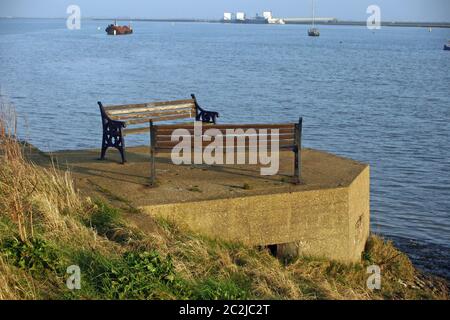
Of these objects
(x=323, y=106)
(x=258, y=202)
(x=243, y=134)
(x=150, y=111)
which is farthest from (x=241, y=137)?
(x=323, y=106)

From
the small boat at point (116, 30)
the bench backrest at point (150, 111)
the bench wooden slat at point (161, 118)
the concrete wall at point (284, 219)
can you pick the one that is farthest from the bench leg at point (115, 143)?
the small boat at point (116, 30)

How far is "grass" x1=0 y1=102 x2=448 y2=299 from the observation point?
6.04 metres

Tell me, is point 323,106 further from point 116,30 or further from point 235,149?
point 116,30

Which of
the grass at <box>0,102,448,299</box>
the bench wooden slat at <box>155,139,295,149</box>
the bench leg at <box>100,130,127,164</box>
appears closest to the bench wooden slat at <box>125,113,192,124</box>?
the bench leg at <box>100,130,127,164</box>

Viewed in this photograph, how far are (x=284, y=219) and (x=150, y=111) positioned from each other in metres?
4.08

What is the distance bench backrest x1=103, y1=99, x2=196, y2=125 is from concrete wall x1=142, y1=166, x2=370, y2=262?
331 cm

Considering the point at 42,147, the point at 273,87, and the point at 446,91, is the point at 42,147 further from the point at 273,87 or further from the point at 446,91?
the point at 446,91

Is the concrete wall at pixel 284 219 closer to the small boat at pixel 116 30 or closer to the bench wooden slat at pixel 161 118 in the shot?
the bench wooden slat at pixel 161 118

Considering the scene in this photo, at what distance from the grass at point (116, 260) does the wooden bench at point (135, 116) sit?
2.20m

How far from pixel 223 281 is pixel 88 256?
1.24 m

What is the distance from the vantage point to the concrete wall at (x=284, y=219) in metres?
8.61

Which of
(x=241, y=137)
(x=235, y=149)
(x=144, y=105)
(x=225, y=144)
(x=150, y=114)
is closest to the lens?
(x=241, y=137)

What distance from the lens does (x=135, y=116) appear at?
12.0 m

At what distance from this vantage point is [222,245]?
848cm
